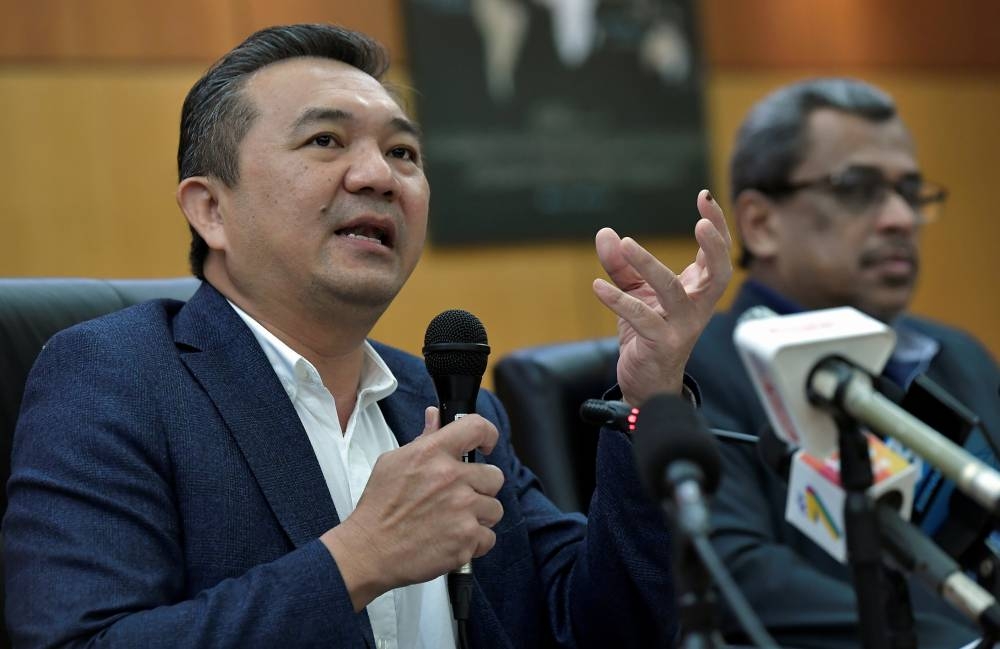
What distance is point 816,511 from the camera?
1.09 m

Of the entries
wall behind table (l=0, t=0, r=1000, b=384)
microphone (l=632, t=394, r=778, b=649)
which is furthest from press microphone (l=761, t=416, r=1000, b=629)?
wall behind table (l=0, t=0, r=1000, b=384)

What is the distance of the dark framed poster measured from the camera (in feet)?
16.3

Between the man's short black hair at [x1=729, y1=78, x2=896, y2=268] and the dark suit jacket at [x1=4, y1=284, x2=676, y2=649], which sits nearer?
the dark suit jacket at [x1=4, y1=284, x2=676, y2=649]

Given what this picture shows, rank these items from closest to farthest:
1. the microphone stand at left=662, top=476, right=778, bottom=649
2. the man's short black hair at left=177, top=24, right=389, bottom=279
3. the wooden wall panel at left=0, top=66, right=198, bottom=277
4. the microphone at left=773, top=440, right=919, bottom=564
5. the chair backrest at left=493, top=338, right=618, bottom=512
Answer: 1. the microphone stand at left=662, top=476, right=778, bottom=649
2. the microphone at left=773, top=440, right=919, bottom=564
3. the man's short black hair at left=177, top=24, right=389, bottom=279
4. the chair backrest at left=493, top=338, right=618, bottom=512
5. the wooden wall panel at left=0, top=66, right=198, bottom=277

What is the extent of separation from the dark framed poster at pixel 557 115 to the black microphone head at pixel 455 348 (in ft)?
11.4

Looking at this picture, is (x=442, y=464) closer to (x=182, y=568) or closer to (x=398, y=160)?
(x=182, y=568)

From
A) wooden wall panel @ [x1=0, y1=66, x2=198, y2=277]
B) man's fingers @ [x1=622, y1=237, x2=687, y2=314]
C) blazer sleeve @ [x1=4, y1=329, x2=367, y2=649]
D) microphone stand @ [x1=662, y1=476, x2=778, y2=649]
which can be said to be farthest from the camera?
wooden wall panel @ [x1=0, y1=66, x2=198, y2=277]

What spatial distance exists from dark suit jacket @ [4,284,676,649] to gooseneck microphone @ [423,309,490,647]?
4.8 inches

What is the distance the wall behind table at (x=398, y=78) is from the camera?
4320mm

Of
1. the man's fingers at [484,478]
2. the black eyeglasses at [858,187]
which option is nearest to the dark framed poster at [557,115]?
the black eyeglasses at [858,187]

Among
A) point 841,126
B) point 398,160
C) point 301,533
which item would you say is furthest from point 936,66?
point 301,533

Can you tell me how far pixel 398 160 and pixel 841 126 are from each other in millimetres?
1245

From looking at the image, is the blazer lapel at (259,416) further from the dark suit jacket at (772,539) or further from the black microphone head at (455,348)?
the dark suit jacket at (772,539)

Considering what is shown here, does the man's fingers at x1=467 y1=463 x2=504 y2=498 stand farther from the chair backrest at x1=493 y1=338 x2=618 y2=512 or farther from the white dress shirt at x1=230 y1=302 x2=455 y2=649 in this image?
the chair backrest at x1=493 y1=338 x2=618 y2=512
